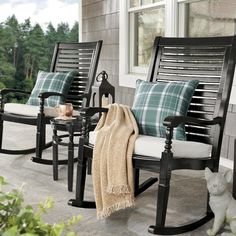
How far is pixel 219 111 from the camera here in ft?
9.28

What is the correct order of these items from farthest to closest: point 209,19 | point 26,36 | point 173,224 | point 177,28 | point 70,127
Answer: point 26,36, point 177,28, point 209,19, point 70,127, point 173,224

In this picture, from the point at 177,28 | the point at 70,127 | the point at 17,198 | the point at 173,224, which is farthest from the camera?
the point at 177,28

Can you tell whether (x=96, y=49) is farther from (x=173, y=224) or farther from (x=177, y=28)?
(x=173, y=224)

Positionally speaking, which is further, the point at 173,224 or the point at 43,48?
the point at 43,48

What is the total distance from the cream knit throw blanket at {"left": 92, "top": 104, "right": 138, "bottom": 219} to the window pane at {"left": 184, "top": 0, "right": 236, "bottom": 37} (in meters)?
1.66

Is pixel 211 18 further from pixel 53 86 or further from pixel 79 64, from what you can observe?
pixel 53 86

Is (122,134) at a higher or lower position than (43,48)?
lower

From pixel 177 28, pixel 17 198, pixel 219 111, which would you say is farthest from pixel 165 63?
pixel 17 198

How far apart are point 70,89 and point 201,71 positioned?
177cm

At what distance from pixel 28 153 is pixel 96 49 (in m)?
1.21

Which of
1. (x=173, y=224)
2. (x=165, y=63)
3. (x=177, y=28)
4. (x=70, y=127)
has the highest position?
(x=177, y=28)

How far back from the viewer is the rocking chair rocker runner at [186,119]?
8.16ft

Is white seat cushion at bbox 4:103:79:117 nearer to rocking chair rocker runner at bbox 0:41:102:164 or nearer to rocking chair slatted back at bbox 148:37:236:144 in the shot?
rocking chair rocker runner at bbox 0:41:102:164

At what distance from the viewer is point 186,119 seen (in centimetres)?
256
